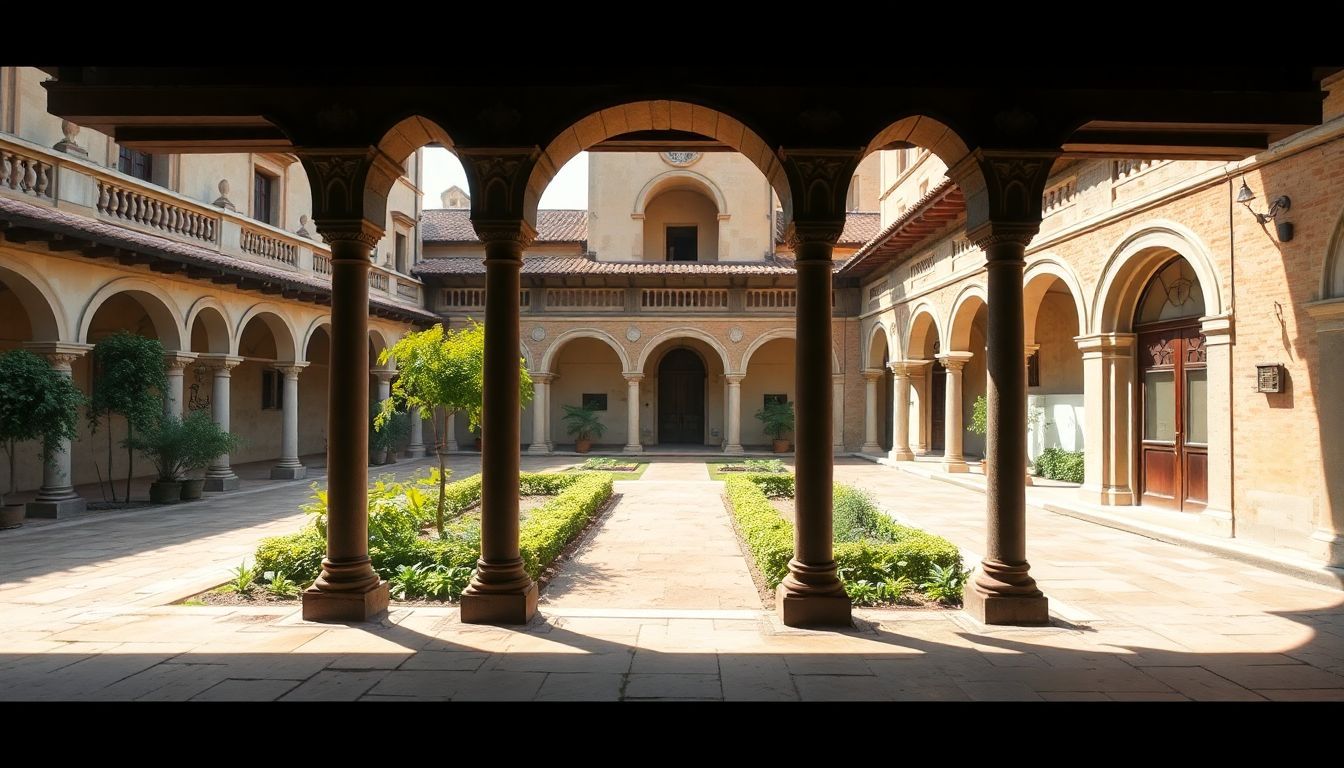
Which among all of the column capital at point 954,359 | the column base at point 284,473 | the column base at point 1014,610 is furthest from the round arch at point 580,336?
the column base at point 1014,610

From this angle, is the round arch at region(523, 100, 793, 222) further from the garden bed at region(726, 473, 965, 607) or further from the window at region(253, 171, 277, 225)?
the window at region(253, 171, 277, 225)

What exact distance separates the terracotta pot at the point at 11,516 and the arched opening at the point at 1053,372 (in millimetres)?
19028

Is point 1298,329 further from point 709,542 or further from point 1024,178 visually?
point 709,542

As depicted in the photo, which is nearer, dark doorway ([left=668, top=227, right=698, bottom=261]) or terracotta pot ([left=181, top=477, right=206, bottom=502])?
terracotta pot ([left=181, top=477, right=206, bottom=502])

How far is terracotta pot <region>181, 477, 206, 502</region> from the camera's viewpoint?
44.3ft

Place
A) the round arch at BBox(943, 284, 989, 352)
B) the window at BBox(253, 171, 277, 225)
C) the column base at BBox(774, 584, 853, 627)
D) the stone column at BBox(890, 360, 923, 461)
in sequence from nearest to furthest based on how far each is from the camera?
the column base at BBox(774, 584, 853, 627) < the round arch at BBox(943, 284, 989, 352) < the window at BBox(253, 171, 277, 225) < the stone column at BBox(890, 360, 923, 461)

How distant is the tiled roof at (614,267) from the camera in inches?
933

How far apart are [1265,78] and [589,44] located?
5.32m

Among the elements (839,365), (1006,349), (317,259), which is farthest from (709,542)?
(839,365)

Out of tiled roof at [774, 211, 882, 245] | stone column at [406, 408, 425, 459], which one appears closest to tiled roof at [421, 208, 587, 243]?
stone column at [406, 408, 425, 459]

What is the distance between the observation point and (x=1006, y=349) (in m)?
5.70

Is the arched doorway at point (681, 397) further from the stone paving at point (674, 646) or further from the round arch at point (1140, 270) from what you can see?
the stone paving at point (674, 646)

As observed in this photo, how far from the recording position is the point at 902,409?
2045cm

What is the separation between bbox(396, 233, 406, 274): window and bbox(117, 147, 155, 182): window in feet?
30.8
